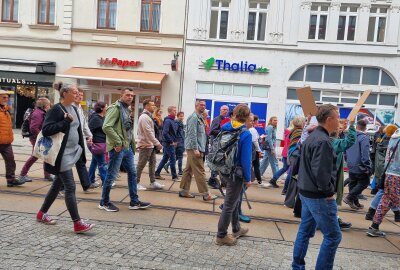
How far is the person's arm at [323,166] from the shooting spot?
333 centimetres

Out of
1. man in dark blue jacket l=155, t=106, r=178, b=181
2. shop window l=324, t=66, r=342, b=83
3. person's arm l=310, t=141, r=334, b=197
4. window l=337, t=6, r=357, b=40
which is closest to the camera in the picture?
person's arm l=310, t=141, r=334, b=197

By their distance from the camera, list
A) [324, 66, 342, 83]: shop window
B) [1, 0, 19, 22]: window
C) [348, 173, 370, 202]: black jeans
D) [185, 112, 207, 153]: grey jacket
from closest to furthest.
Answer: [185, 112, 207, 153]: grey jacket → [348, 173, 370, 202]: black jeans → [324, 66, 342, 83]: shop window → [1, 0, 19, 22]: window

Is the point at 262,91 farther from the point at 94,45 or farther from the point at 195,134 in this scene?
the point at 195,134

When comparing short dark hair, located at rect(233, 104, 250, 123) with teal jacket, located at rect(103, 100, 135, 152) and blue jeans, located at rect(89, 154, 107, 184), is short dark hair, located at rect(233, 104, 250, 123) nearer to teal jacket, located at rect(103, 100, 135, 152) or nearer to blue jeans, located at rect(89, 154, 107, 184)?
teal jacket, located at rect(103, 100, 135, 152)

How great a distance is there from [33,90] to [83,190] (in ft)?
47.4

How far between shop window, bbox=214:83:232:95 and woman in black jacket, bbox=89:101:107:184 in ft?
38.9

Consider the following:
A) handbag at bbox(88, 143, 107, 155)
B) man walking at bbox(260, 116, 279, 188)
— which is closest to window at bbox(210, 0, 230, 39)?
man walking at bbox(260, 116, 279, 188)

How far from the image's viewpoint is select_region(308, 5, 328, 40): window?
18.2 m

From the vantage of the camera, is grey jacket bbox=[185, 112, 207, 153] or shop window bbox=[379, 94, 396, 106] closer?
grey jacket bbox=[185, 112, 207, 153]

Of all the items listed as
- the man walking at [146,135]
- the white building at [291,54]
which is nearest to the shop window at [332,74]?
the white building at [291,54]

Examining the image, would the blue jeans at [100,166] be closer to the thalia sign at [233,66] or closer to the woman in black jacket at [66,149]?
the woman in black jacket at [66,149]

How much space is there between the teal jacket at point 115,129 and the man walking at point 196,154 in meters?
1.36

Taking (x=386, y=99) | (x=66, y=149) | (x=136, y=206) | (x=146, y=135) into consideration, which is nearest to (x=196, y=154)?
(x=146, y=135)

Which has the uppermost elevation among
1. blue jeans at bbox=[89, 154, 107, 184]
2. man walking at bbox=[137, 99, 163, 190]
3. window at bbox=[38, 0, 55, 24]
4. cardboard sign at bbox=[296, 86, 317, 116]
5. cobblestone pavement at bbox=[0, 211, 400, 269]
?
window at bbox=[38, 0, 55, 24]
